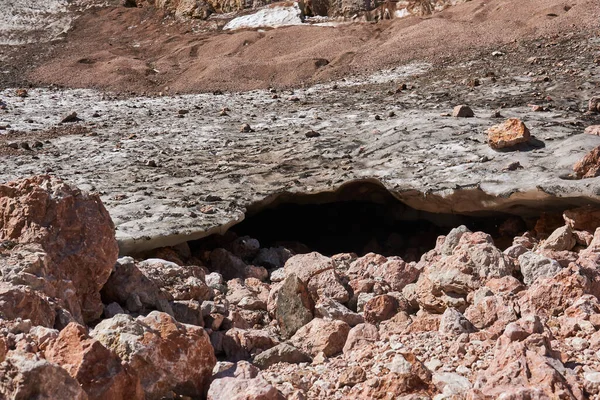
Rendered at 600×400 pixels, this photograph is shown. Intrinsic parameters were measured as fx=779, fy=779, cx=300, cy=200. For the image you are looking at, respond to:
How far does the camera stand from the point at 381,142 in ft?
17.9

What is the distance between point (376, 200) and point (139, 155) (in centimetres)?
191

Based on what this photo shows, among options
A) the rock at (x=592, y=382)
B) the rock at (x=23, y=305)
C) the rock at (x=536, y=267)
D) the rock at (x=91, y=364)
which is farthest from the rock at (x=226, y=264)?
the rock at (x=592, y=382)

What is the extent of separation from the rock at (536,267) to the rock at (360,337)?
786mm

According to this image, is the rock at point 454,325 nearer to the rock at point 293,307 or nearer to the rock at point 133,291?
the rock at point 293,307

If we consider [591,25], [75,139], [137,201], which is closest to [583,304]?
[137,201]

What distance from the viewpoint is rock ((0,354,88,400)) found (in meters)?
1.95

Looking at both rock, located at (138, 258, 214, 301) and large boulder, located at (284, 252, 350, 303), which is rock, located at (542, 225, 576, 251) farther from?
rock, located at (138, 258, 214, 301)

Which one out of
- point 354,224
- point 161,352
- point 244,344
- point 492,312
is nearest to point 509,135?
point 354,224

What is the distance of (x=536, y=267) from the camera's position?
3.41 metres

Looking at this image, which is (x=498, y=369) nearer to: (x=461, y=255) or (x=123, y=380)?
(x=123, y=380)

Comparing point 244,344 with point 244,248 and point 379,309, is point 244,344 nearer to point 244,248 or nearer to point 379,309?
point 379,309

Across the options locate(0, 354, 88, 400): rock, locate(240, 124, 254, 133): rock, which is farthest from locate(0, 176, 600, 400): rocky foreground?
locate(240, 124, 254, 133): rock

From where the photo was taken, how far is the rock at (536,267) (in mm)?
3386

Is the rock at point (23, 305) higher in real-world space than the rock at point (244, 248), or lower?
higher
